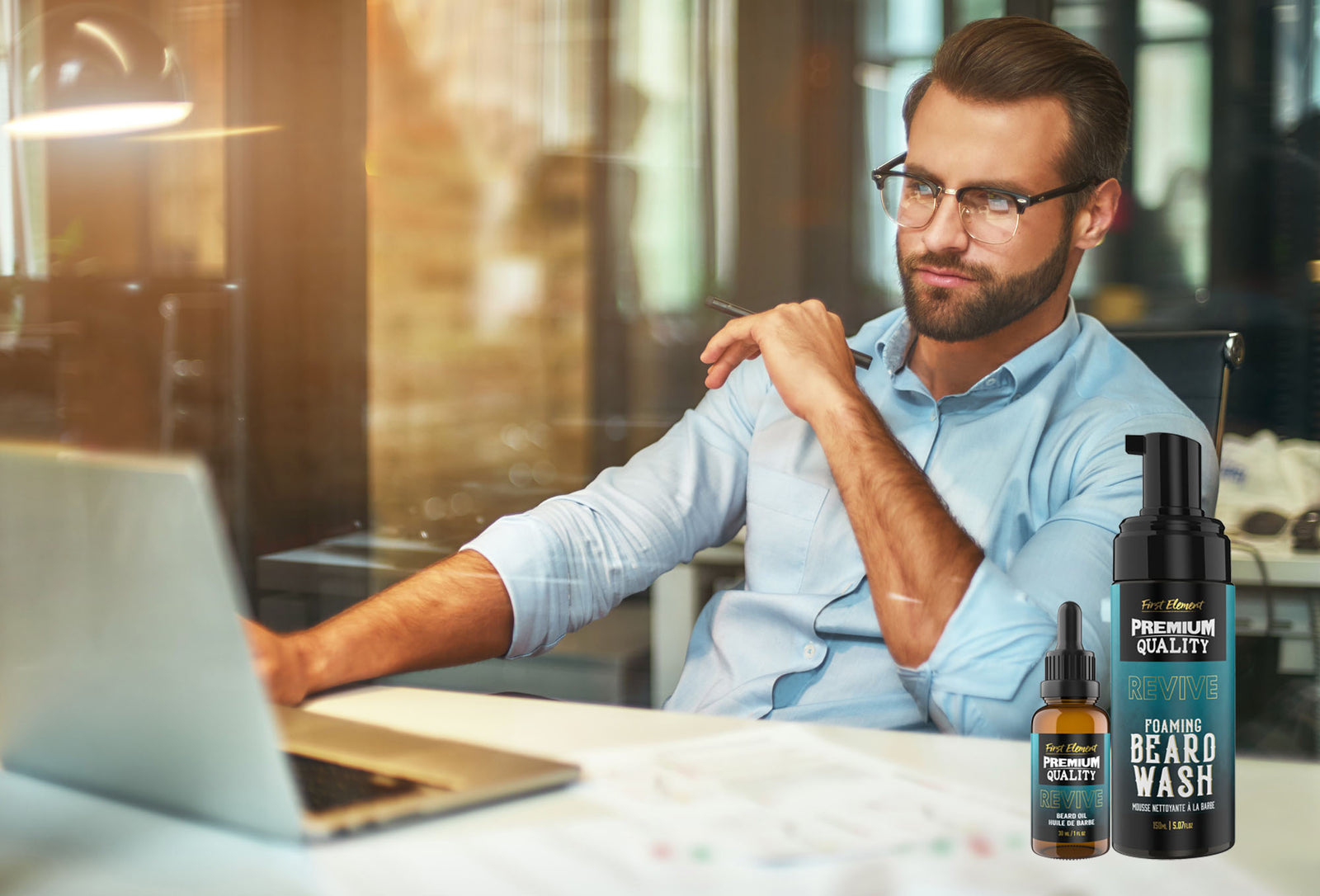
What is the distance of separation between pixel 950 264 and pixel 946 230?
0.03 m

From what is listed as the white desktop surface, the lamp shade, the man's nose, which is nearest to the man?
the man's nose

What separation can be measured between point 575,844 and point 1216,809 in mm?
382

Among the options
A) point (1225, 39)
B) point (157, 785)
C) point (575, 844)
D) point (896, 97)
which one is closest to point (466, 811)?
point (575, 844)

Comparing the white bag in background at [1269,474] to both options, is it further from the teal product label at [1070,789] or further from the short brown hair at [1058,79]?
the teal product label at [1070,789]

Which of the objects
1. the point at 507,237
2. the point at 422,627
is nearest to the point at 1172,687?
the point at 422,627

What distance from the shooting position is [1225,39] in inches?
37.5

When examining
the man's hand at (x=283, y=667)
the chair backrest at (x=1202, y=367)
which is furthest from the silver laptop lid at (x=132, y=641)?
the chair backrest at (x=1202, y=367)

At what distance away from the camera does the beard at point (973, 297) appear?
1008 mm

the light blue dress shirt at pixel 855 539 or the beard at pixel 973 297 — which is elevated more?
the beard at pixel 973 297

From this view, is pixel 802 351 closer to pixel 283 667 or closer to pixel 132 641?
pixel 283 667

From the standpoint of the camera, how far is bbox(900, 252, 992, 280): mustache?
1.02 m

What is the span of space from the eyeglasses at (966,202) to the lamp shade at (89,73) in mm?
928

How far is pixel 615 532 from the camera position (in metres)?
1.21

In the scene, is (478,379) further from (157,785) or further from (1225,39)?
(1225,39)
